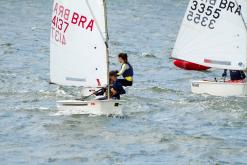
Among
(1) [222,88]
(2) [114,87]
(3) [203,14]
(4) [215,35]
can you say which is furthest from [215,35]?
(2) [114,87]

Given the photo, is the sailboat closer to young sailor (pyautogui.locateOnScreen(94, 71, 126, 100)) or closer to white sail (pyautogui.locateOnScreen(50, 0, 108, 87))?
white sail (pyautogui.locateOnScreen(50, 0, 108, 87))

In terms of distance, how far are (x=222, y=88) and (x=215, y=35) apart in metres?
3.44

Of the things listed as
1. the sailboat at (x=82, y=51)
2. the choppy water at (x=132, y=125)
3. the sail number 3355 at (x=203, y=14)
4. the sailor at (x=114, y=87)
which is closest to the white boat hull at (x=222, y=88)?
the choppy water at (x=132, y=125)

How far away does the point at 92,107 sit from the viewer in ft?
103

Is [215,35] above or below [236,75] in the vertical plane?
above

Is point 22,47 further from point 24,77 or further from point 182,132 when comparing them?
point 182,132

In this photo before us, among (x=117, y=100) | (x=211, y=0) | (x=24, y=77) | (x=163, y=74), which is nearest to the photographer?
(x=117, y=100)

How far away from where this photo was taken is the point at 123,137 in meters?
29.3

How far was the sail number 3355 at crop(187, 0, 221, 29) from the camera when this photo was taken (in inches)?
1548

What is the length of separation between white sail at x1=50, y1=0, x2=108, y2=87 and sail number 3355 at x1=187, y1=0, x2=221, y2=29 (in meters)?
8.29

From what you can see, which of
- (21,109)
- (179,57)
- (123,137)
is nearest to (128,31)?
(179,57)

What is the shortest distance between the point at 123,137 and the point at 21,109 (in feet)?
21.2

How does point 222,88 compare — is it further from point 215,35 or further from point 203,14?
point 203,14

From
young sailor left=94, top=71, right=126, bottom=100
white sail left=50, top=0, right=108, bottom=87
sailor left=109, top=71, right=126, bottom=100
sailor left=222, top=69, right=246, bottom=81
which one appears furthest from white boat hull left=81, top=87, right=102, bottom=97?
Answer: sailor left=222, top=69, right=246, bottom=81
